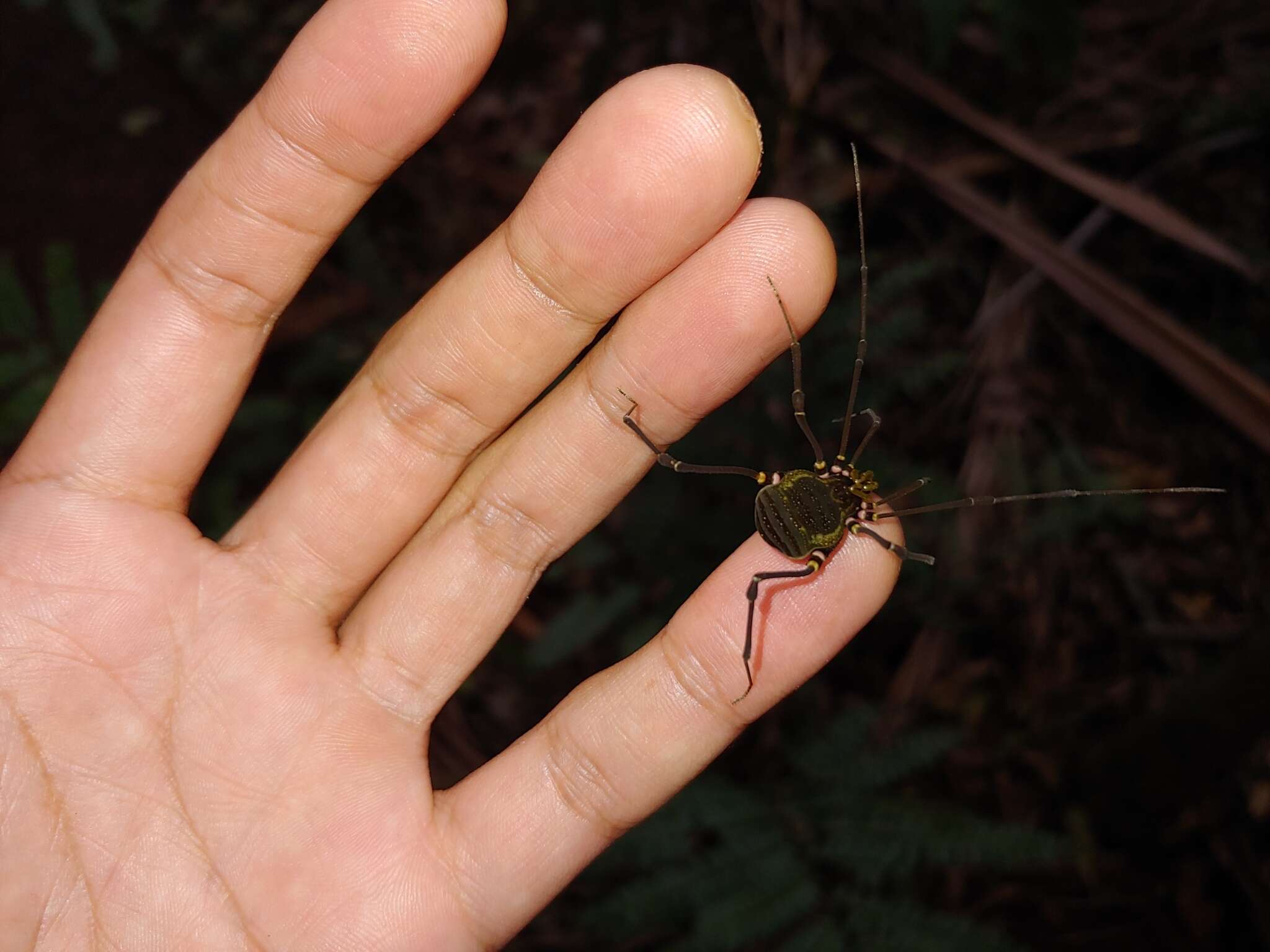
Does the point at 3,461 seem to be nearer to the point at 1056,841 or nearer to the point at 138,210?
the point at 138,210

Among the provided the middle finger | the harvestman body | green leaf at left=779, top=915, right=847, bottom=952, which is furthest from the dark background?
the middle finger

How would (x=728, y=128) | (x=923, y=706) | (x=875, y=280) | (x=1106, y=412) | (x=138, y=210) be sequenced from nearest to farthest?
(x=728, y=128), (x=875, y=280), (x=923, y=706), (x=1106, y=412), (x=138, y=210)

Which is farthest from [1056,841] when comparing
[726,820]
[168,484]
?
[168,484]

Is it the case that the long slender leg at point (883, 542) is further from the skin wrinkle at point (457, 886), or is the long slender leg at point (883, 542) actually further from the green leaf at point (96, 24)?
the green leaf at point (96, 24)

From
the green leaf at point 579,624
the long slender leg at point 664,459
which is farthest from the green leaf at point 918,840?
the long slender leg at point 664,459

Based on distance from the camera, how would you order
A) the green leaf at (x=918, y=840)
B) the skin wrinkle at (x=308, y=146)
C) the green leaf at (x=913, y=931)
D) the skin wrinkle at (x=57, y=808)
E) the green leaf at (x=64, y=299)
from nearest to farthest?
the skin wrinkle at (x=57, y=808) → the skin wrinkle at (x=308, y=146) → the green leaf at (x=913, y=931) → the green leaf at (x=918, y=840) → the green leaf at (x=64, y=299)

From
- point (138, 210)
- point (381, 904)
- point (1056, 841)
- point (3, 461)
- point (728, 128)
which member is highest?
point (728, 128)

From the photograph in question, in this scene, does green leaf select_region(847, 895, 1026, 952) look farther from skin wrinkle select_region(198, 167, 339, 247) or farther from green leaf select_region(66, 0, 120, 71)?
green leaf select_region(66, 0, 120, 71)

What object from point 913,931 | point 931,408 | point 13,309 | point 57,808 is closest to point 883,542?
point 913,931
